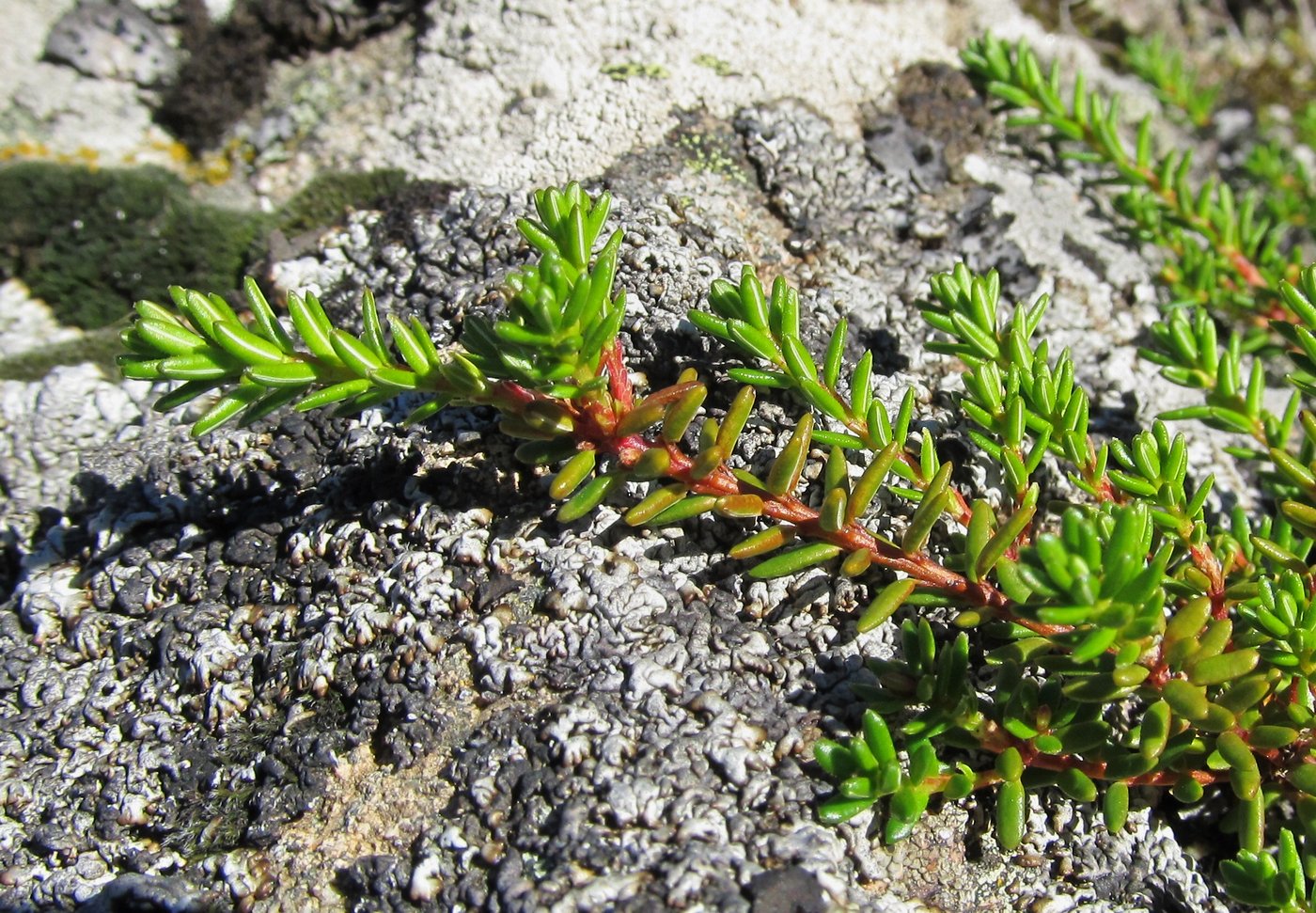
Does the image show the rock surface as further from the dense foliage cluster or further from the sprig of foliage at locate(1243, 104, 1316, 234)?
the sprig of foliage at locate(1243, 104, 1316, 234)

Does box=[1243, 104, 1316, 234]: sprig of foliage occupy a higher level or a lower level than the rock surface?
higher

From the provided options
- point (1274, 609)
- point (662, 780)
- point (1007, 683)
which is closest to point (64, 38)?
point (662, 780)

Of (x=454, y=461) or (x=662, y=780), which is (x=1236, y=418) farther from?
(x=454, y=461)

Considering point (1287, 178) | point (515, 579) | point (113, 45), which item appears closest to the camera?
point (515, 579)

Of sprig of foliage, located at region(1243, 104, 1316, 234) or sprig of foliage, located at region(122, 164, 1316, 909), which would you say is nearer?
sprig of foliage, located at region(122, 164, 1316, 909)

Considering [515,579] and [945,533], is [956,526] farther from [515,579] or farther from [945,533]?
[515,579]

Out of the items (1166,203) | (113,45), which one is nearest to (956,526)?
(1166,203)

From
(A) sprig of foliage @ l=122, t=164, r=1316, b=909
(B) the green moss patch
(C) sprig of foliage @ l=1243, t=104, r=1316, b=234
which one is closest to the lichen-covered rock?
(B) the green moss patch
